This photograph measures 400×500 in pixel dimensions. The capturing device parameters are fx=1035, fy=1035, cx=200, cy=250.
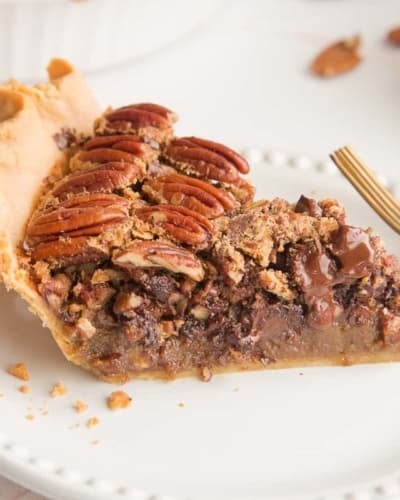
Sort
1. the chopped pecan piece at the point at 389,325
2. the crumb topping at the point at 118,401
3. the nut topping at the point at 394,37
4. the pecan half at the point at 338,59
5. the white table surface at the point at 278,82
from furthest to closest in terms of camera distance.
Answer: the nut topping at the point at 394,37, the pecan half at the point at 338,59, the white table surface at the point at 278,82, the chopped pecan piece at the point at 389,325, the crumb topping at the point at 118,401

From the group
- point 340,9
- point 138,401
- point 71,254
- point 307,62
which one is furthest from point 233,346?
point 340,9

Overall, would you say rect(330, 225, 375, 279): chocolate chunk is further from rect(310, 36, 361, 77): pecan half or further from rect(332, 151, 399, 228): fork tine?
rect(310, 36, 361, 77): pecan half

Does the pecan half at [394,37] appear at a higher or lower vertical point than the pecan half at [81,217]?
higher

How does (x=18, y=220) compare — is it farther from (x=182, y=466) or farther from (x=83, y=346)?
(x=182, y=466)

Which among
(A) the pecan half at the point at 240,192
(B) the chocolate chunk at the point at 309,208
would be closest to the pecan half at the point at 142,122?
(A) the pecan half at the point at 240,192

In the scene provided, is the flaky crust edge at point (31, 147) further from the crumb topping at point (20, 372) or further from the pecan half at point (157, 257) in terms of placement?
the pecan half at point (157, 257)

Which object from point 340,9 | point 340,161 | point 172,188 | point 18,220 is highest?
point 340,9

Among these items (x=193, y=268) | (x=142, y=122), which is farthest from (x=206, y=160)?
(x=193, y=268)
